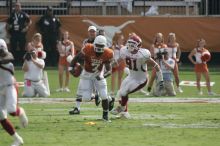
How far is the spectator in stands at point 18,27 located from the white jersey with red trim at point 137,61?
37.8ft

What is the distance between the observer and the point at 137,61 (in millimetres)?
16438

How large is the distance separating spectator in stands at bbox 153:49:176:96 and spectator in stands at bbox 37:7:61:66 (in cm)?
624

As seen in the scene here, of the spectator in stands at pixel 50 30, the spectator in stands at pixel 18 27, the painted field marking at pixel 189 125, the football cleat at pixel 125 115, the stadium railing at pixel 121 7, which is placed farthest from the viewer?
the stadium railing at pixel 121 7

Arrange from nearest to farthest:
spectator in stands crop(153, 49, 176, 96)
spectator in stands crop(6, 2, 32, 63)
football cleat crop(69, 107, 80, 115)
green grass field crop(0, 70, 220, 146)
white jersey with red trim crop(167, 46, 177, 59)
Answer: green grass field crop(0, 70, 220, 146) < football cleat crop(69, 107, 80, 115) < spectator in stands crop(153, 49, 176, 96) < white jersey with red trim crop(167, 46, 177, 59) < spectator in stands crop(6, 2, 32, 63)

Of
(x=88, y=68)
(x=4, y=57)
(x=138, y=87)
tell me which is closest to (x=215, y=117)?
(x=138, y=87)

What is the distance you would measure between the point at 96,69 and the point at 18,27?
12168 mm

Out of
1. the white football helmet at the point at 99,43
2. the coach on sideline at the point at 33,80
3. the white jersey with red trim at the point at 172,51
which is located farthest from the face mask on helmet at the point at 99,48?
the white jersey with red trim at the point at 172,51

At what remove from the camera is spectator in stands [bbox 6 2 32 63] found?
27.7m

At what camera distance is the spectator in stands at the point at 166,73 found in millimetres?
22469

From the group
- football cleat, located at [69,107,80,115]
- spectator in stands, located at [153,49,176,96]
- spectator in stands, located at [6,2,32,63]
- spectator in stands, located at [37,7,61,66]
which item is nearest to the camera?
football cleat, located at [69,107,80,115]

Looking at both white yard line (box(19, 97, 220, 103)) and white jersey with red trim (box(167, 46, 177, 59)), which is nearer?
white yard line (box(19, 97, 220, 103))

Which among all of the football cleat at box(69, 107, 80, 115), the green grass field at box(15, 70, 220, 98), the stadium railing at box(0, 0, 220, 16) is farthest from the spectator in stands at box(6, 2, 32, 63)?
the football cleat at box(69, 107, 80, 115)

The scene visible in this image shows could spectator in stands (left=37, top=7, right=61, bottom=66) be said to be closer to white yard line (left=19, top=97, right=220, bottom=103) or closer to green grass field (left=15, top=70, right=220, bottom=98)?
green grass field (left=15, top=70, right=220, bottom=98)

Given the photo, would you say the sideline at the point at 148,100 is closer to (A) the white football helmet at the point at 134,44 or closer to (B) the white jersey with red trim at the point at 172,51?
(B) the white jersey with red trim at the point at 172,51
